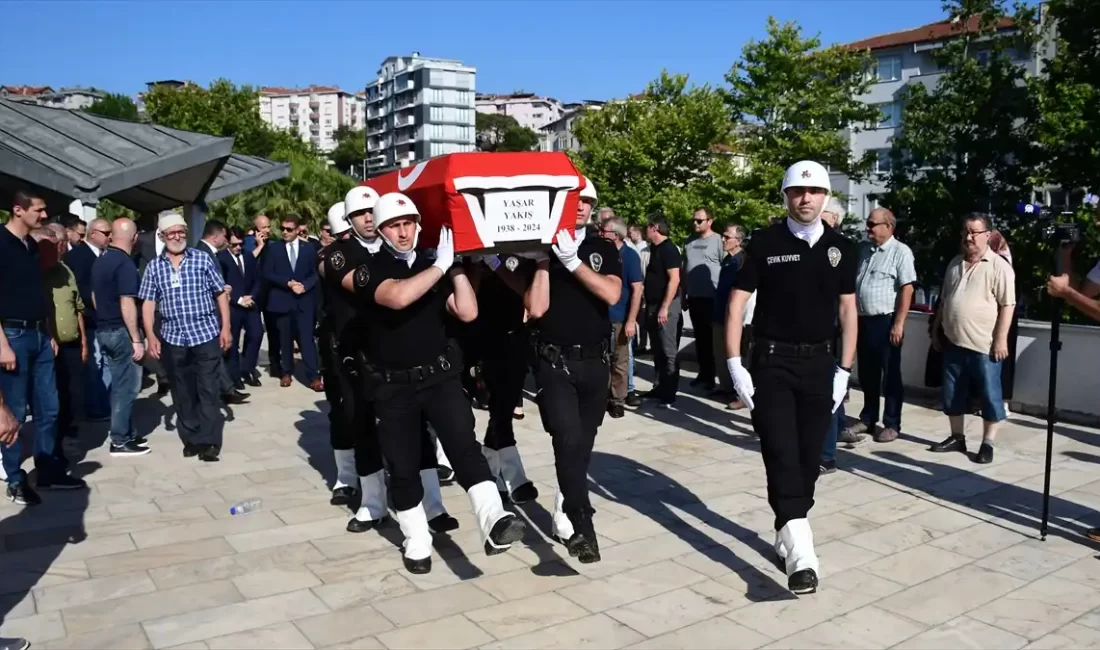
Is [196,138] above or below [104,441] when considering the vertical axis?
above

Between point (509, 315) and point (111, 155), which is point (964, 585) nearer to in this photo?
point (509, 315)

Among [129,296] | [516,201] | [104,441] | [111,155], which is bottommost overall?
[104,441]

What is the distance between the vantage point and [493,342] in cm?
632

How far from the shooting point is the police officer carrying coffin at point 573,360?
17.0 feet

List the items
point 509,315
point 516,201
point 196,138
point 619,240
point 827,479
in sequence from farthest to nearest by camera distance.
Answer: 1. point 196,138
2. point 619,240
3. point 827,479
4. point 509,315
5. point 516,201

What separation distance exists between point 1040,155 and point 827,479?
26.1m

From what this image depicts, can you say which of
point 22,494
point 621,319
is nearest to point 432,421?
point 22,494

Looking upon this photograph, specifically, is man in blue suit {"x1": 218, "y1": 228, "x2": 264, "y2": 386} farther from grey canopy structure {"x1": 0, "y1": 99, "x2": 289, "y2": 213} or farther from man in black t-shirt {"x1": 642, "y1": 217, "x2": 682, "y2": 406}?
man in black t-shirt {"x1": 642, "y1": 217, "x2": 682, "y2": 406}

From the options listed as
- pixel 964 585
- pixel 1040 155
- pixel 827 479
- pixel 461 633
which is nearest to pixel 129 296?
pixel 461 633

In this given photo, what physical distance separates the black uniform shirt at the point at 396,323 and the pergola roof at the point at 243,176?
35.1 feet

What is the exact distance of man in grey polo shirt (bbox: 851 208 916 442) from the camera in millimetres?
8320

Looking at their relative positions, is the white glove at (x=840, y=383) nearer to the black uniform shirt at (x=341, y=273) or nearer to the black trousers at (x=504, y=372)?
the black trousers at (x=504, y=372)

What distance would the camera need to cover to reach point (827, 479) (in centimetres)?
730

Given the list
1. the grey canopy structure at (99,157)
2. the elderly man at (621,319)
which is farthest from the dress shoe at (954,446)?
the grey canopy structure at (99,157)
